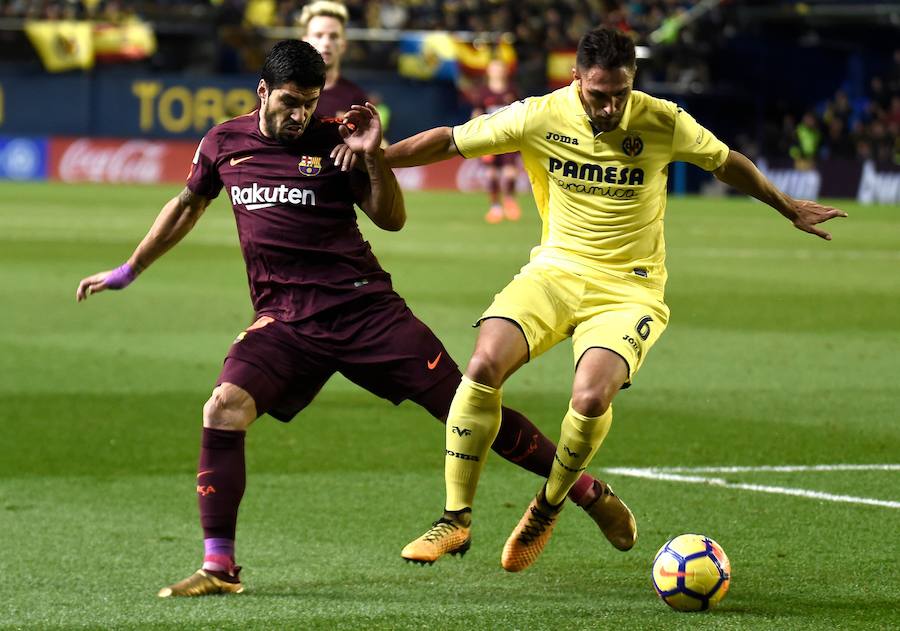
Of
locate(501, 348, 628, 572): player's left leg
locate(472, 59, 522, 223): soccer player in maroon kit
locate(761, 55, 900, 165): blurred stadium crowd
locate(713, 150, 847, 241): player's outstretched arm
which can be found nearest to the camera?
locate(501, 348, 628, 572): player's left leg

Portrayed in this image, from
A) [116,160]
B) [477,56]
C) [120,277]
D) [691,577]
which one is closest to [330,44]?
[120,277]

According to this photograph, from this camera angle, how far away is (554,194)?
6.65 m

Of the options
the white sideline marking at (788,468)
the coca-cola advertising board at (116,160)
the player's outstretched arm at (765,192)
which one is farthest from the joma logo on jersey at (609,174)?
the coca-cola advertising board at (116,160)

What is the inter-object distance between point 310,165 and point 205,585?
1.58m

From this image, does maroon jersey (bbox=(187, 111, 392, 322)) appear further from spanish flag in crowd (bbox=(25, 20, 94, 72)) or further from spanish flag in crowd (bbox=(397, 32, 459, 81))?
spanish flag in crowd (bbox=(25, 20, 94, 72))

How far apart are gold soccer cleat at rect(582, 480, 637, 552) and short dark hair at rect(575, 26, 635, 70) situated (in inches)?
62.9

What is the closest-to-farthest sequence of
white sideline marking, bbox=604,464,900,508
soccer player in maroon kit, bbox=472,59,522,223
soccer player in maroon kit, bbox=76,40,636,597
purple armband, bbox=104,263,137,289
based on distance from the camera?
soccer player in maroon kit, bbox=76,40,636,597 → purple armband, bbox=104,263,137,289 → white sideline marking, bbox=604,464,900,508 → soccer player in maroon kit, bbox=472,59,522,223

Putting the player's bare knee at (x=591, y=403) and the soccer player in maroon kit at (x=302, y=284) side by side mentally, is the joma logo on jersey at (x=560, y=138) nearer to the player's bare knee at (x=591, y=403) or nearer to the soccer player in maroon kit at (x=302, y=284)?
the soccer player in maroon kit at (x=302, y=284)

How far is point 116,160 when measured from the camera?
131 feet

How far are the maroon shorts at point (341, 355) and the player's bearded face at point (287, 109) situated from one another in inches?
26.7

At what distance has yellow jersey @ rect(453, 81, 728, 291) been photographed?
645 cm

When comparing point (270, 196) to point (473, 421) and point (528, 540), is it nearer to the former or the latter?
point (473, 421)

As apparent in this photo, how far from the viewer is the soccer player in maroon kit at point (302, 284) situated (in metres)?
5.81

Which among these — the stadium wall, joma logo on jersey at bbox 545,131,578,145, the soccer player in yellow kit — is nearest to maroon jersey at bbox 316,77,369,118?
the soccer player in yellow kit
